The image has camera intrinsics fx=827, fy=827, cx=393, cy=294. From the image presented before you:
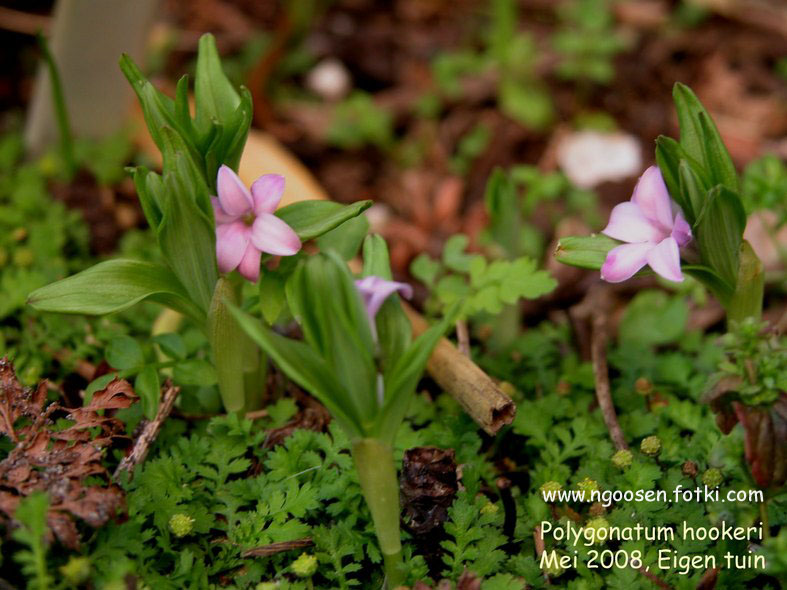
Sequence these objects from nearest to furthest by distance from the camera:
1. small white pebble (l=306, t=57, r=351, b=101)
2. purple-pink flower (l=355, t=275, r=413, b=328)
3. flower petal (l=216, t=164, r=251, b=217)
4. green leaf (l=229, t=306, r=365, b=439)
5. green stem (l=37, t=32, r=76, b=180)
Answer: green leaf (l=229, t=306, r=365, b=439) → purple-pink flower (l=355, t=275, r=413, b=328) → flower petal (l=216, t=164, r=251, b=217) → green stem (l=37, t=32, r=76, b=180) → small white pebble (l=306, t=57, r=351, b=101)

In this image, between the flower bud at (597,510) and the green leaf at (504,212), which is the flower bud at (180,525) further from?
the green leaf at (504,212)

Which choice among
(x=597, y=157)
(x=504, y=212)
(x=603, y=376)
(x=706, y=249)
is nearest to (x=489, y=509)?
(x=603, y=376)

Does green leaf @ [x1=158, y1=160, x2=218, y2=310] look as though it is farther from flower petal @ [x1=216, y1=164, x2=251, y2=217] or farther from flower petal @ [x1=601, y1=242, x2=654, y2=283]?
flower petal @ [x1=601, y1=242, x2=654, y2=283]

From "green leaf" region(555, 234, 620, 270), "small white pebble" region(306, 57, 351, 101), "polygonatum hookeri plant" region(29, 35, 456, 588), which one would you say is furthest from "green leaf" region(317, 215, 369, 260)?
"small white pebble" region(306, 57, 351, 101)

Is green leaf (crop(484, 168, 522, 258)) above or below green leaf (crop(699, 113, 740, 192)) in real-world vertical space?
below

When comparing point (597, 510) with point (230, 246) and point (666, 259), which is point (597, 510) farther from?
point (230, 246)

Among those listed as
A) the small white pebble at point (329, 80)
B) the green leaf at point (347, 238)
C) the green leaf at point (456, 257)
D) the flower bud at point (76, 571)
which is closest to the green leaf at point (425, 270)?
the green leaf at point (456, 257)

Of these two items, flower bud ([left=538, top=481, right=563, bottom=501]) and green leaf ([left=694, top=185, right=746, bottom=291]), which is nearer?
green leaf ([left=694, top=185, right=746, bottom=291])
